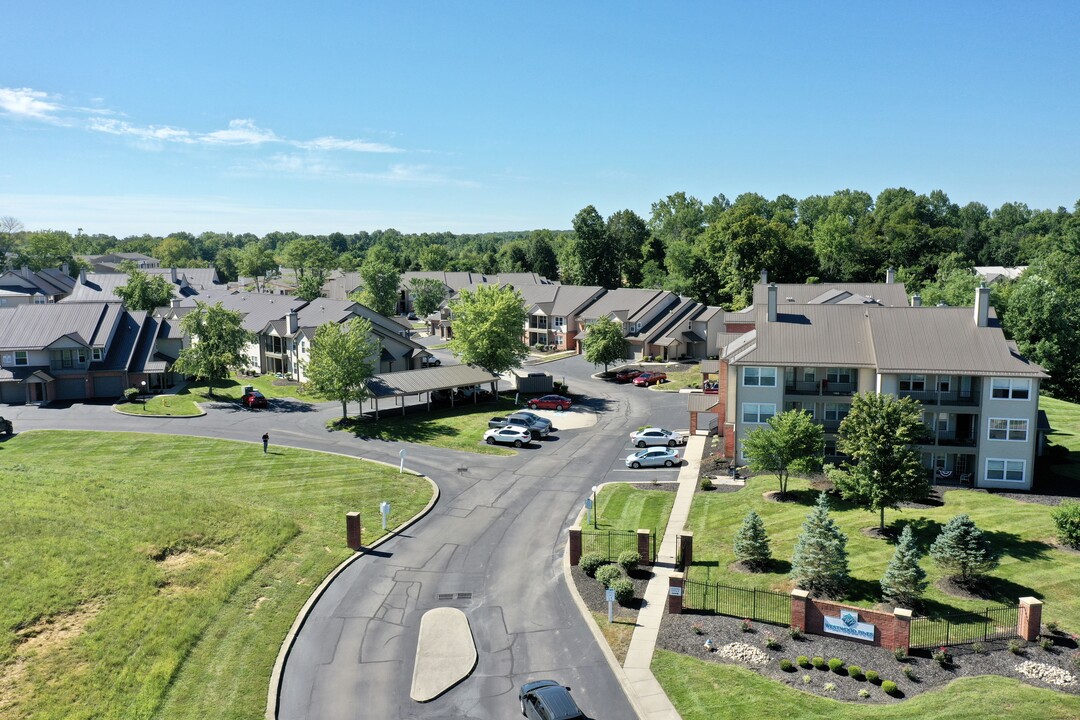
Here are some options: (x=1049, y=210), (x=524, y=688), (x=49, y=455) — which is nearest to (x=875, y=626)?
(x=524, y=688)

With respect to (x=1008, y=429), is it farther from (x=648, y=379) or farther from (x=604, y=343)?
(x=604, y=343)

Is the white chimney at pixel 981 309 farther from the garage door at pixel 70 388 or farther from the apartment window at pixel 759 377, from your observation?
the garage door at pixel 70 388

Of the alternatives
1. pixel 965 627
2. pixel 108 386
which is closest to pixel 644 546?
pixel 965 627

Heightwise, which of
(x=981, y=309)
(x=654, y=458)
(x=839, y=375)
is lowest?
(x=654, y=458)

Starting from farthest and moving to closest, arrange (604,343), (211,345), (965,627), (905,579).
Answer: (604,343) < (211,345) < (905,579) < (965,627)

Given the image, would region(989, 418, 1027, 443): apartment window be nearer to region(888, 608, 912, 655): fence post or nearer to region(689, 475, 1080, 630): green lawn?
region(689, 475, 1080, 630): green lawn

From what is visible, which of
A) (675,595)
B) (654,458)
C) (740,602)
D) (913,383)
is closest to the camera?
(675,595)

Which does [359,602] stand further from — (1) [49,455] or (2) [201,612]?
(1) [49,455]

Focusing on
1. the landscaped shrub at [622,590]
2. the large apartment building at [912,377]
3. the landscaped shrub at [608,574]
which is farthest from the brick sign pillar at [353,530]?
the large apartment building at [912,377]
